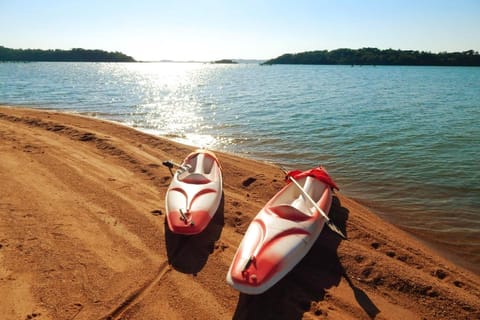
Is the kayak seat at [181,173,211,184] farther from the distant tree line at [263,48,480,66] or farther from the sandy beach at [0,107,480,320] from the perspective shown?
the distant tree line at [263,48,480,66]

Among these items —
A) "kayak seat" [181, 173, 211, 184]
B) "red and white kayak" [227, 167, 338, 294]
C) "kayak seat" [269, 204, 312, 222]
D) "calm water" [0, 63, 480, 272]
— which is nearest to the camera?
"red and white kayak" [227, 167, 338, 294]

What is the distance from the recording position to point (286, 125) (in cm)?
1789

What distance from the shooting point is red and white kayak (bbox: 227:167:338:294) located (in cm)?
455

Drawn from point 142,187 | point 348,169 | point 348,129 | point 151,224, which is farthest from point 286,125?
point 151,224

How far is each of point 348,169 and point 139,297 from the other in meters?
8.60

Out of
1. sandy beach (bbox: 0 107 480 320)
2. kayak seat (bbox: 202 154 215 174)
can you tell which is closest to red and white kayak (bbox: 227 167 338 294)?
sandy beach (bbox: 0 107 480 320)

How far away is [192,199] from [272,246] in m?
2.32

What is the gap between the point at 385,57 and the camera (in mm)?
137250

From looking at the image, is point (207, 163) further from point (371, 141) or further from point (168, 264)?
point (371, 141)

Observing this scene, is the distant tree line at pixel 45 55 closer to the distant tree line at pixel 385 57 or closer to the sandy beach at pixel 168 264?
the distant tree line at pixel 385 57

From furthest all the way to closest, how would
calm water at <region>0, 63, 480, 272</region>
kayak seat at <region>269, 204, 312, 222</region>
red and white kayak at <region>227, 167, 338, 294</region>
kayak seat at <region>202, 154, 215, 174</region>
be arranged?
kayak seat at <region>202, 154, 215, 174</region>
calm water at <region>0, 63, 480, 272</region>
kayak seat at <region>269, 204, 312, 222</region>
red and white kayak at <region>227, 167, 338, 294</region>

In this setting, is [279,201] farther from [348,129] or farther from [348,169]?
[348,129]

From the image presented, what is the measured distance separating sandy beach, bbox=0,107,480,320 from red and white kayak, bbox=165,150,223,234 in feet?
0.99

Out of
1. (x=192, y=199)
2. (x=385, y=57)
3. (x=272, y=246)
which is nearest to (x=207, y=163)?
(x=192, y=199)
